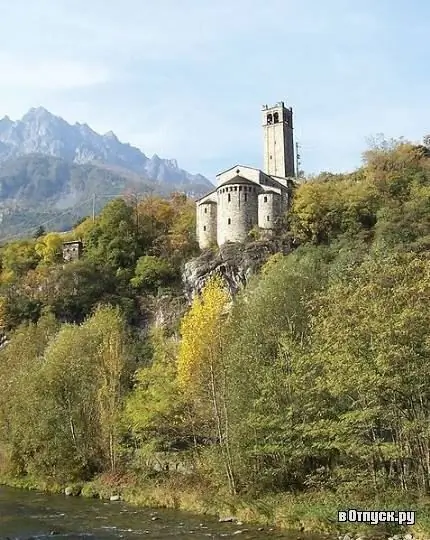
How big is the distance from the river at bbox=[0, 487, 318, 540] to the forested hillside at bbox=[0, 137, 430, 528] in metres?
1.81

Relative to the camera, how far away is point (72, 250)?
99938mm

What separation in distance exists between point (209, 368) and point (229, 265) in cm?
4340

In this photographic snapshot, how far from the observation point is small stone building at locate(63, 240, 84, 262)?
99000 millimetres

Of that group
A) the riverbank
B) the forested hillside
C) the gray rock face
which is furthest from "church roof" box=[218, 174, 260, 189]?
the riverbank

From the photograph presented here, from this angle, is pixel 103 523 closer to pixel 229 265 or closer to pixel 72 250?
pixel 229 265

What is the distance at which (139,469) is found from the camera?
140 feet

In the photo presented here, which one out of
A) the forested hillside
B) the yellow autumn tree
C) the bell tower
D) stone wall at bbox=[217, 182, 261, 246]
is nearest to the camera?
the forested hillside

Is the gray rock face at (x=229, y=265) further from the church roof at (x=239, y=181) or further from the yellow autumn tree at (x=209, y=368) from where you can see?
the yellow autumn tree at (x=209, y=368)

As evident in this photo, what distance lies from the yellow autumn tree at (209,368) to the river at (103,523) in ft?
14.6

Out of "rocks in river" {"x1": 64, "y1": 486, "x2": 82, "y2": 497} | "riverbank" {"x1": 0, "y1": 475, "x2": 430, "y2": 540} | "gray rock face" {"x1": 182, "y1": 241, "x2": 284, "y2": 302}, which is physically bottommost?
"rocks in river" {"x1": 64, "y1": 486, "x2": 82, "y2": 497}

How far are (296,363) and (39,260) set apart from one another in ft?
252

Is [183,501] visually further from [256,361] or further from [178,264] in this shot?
[178,264]

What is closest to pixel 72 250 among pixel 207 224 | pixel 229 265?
pixel 207 224

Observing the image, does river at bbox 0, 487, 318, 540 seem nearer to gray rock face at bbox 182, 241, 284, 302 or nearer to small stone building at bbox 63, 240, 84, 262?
gray rock face at bbox 182, 241, 284, 302
